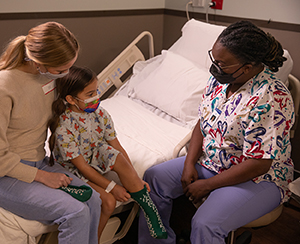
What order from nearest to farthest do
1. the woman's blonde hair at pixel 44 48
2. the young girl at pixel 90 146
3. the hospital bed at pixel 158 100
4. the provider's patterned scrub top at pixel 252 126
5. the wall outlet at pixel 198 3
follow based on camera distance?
the woman's blonde hair at pixel 44 48, the provider's patterned scrub top at pixel 252 126, the young girl at pixel 90 146, the hospital bed at pixel 158 100, the wall outlet at pixel 198 3

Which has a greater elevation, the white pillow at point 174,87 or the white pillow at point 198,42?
the white pillow at point 198,42

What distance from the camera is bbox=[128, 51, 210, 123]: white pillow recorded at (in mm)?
2193

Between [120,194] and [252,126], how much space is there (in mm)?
716

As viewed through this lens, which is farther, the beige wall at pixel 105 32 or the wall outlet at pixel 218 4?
the beige wall at pixel 105 32

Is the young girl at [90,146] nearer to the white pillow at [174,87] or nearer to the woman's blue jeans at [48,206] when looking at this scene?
the woman's blue jeans at [48,206]

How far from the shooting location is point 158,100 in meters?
2.35

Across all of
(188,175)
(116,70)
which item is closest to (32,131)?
(188,175)

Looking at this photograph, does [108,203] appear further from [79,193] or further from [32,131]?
[32,131]

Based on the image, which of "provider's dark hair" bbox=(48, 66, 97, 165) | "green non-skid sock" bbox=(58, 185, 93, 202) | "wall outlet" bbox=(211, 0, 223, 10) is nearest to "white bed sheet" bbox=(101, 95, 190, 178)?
"green non-skid sock" bbox=(58, 185, 93, 202)

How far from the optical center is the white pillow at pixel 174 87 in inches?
86.4

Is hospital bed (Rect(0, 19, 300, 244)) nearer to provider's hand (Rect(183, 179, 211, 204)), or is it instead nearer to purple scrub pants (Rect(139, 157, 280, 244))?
provider's hand (Rect(183, 179, 211, 204))

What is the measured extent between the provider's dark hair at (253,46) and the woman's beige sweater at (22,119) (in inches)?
34.7

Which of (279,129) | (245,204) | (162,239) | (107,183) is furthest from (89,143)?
(279,129)

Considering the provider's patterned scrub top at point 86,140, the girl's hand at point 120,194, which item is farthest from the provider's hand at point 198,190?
the provider's patterned scrub top at point 86,140
